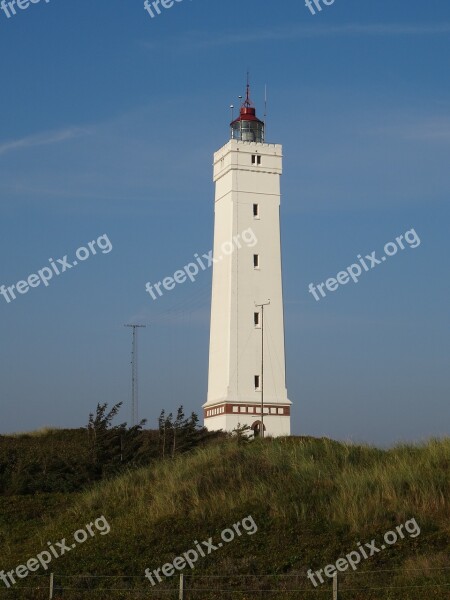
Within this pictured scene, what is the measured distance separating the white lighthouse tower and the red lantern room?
2.83 feet

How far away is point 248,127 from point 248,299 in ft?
28.9

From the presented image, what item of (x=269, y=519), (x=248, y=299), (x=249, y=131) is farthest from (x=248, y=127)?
(x=269, y=519)

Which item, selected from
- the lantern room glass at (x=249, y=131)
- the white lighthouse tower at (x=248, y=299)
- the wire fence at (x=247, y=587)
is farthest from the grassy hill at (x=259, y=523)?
the lantern room glass at (x=249, y=131)

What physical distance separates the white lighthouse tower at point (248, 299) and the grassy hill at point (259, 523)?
67.7 feet

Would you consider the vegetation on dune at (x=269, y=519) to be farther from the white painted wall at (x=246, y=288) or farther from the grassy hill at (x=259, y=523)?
the white painted wall at (x=246, y=288)

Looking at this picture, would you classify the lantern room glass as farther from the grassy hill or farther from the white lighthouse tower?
the grassy hill

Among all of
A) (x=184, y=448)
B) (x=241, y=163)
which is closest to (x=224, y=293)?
(x=241, y=163)

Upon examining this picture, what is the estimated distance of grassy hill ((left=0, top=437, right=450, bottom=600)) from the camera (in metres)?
17.9

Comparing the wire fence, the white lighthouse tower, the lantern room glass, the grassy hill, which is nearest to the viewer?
the wire fence

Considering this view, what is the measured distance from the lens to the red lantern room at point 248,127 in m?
50.0

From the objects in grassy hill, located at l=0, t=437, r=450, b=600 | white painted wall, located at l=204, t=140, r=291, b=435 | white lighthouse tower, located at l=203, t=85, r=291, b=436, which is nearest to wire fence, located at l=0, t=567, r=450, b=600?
grassy hill, located at l=0, t=437, r=450, b=600

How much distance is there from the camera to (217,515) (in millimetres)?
21297

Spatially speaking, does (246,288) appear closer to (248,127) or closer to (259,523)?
(248,127)

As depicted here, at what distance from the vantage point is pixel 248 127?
50156 mm
